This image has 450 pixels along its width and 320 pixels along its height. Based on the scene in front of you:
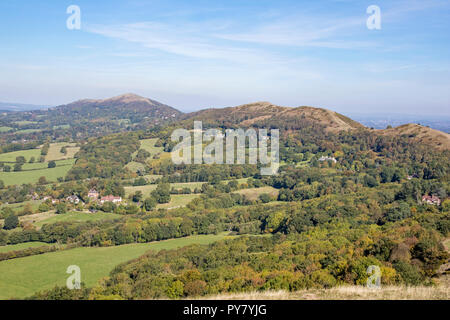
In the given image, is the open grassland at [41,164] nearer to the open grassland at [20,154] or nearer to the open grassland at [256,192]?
the open grassland at [20,154]

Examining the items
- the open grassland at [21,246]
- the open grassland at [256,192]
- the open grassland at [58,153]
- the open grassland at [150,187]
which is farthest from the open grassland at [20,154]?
the open grassland at [256,192]

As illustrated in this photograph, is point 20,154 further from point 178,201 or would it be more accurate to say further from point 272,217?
point 272,217

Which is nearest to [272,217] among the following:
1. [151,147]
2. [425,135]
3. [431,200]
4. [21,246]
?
[431,200]

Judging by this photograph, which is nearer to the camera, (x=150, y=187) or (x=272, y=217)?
(x=272, y=217)

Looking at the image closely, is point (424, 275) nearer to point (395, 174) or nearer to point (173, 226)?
point (173, 226)

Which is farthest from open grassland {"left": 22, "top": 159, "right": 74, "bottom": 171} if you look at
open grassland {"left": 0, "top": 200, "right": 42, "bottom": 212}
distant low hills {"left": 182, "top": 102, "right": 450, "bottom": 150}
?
distant low hills {"left": 182, "top": 102, "right": 450, "bottom": 150}

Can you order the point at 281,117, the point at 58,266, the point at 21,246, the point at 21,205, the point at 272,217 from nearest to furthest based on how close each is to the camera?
1. the point at 58,266
2. the point at 21,246
3. the point at 272,217
4. the point at 21,205
5. the point at 281,117

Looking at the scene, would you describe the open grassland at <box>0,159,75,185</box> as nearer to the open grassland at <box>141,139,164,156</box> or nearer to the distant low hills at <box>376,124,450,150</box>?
the open grassland at <box>141,139,164,156</box>
